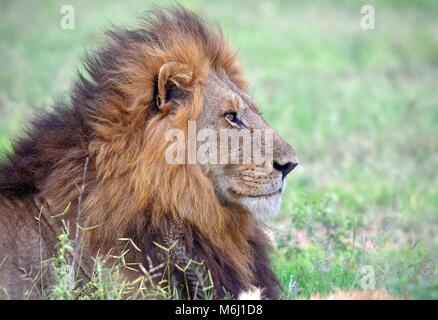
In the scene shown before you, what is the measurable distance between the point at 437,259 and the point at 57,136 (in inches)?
111

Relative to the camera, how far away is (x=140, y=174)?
4863 mm

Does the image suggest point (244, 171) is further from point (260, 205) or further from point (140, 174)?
point (140, 174)

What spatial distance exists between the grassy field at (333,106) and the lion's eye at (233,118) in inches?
40.5

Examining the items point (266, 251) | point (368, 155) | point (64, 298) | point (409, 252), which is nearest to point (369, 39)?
point (368, 155)

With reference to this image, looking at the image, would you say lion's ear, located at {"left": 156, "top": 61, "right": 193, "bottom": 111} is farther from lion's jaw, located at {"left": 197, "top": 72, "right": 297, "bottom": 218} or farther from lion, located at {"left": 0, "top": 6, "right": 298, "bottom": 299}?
lion's jaw, located at {"left": 197, "top": 72, "right": 297, "bottom": 218}

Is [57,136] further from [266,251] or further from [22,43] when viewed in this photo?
[22,43]

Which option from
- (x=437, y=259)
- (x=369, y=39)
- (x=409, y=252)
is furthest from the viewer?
(x=369, y=39)

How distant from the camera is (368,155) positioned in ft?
35.3

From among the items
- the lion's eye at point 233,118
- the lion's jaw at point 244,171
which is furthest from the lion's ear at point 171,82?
the lion's eye at point 233,118

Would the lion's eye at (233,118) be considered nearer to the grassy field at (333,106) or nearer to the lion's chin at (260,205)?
the lion's chin at (260,205)

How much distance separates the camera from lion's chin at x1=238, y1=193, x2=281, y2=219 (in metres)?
5.13

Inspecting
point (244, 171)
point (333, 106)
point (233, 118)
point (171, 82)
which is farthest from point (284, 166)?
point (333, 106)

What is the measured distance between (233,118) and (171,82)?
44 centimetres

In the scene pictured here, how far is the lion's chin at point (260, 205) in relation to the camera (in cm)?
513
